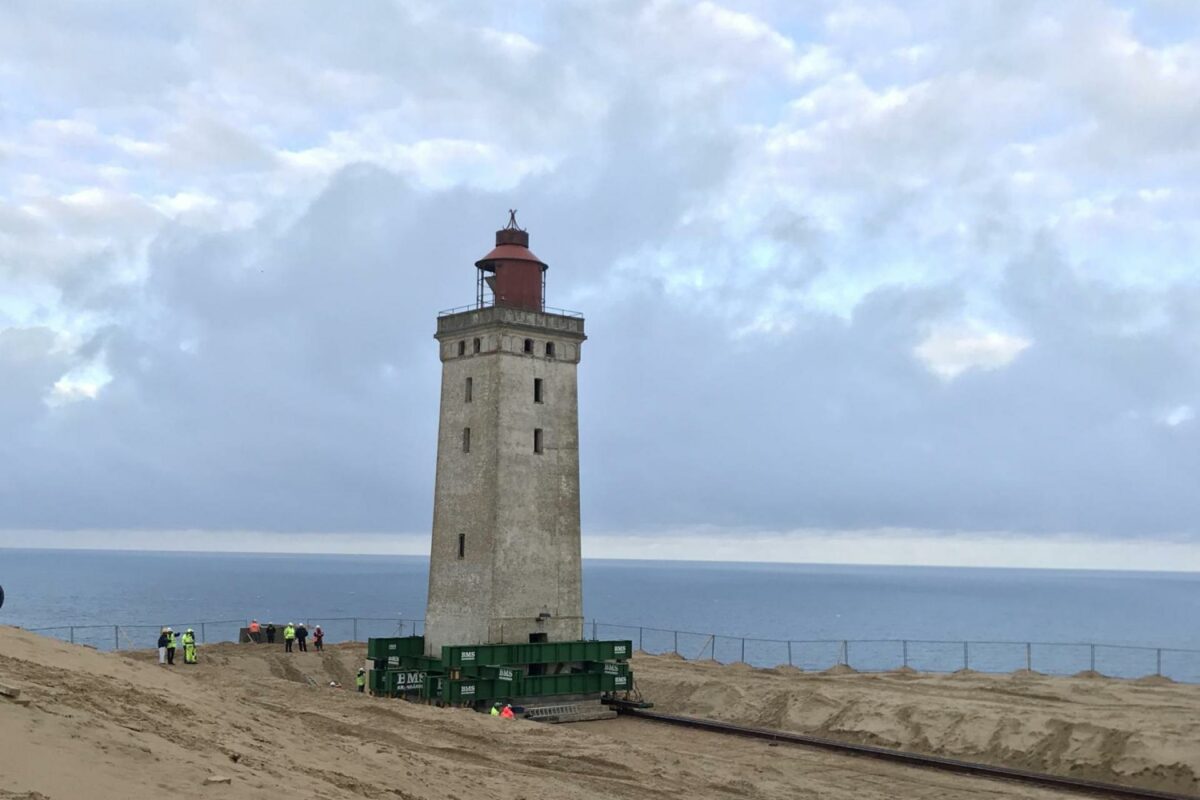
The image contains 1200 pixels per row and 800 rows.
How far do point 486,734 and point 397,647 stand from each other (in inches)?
544

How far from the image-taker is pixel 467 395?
4300cm

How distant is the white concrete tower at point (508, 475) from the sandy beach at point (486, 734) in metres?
5.21

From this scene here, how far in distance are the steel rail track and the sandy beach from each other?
0.72 metres

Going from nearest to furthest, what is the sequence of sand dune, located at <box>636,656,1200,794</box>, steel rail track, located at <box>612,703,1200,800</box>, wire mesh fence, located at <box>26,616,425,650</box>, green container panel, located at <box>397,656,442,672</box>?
steel rail track, located at <box>612,703,1200,800</box>, sand dune, located at <box>636,656,1200,794</box>, green container panel, located at <box>397,656,442,672</box>, wire mesh fence, located at <box>26,616,425,650</box>

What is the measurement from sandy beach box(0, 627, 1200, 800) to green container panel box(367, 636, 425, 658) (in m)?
4.44

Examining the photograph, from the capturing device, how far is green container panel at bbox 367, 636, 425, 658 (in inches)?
1678

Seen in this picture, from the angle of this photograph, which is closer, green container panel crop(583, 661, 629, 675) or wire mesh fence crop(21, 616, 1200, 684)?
green container panel crop(583, 661, 629, 675)

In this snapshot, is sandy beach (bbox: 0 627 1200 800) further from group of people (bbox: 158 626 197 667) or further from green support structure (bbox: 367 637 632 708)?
green support structure (bbox: 367 637 632 708)

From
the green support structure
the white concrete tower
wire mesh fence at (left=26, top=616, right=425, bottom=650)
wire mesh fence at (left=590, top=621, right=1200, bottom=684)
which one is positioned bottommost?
wire mesh fence at (left=590, top=621, right=1200, bottom=684)

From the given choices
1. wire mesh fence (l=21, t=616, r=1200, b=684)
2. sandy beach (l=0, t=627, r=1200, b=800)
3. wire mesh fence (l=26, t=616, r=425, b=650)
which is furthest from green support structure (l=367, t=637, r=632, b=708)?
wire mesh fence (l=21, t=616, r=1200, b=684)

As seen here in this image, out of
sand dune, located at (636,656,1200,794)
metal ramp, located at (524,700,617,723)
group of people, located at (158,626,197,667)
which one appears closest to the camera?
sand dune, located at (636,656,1200,794)

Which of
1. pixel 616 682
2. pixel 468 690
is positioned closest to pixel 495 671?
pixel 468 690

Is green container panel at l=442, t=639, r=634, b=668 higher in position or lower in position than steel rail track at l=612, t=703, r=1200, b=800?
A: higher

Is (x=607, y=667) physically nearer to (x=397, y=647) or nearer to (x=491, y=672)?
(x=491, y=672)
